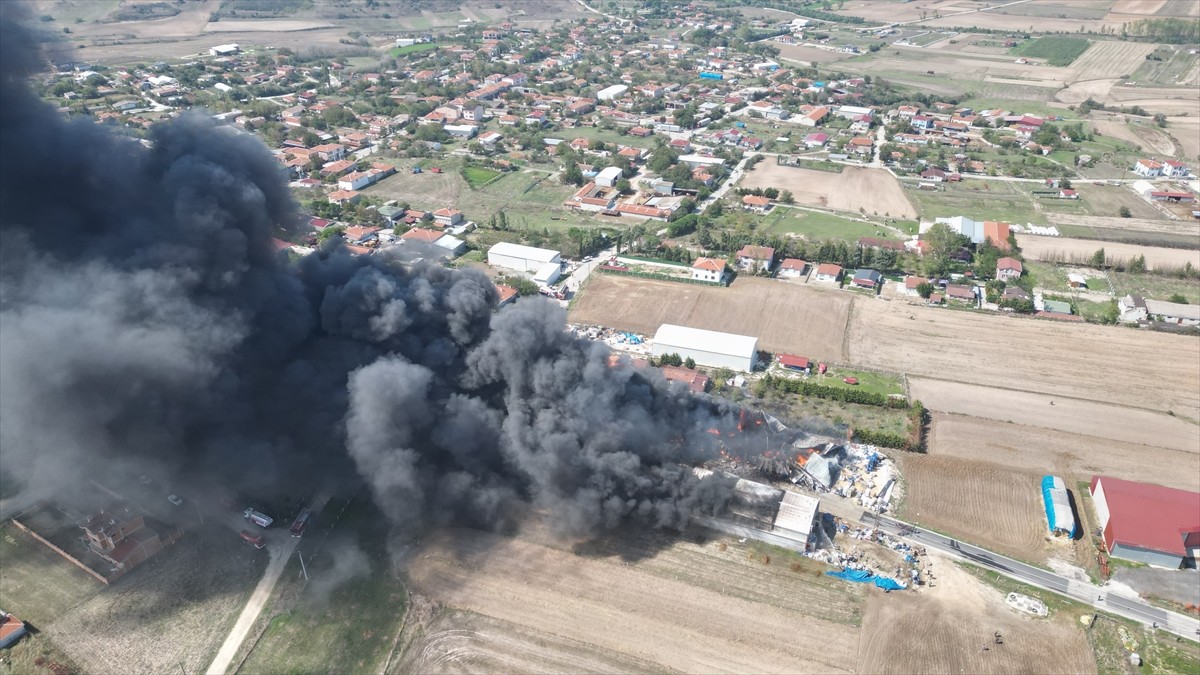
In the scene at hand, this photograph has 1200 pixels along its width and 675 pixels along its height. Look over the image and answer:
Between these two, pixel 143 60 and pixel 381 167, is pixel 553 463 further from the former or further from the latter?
pixel 143 60

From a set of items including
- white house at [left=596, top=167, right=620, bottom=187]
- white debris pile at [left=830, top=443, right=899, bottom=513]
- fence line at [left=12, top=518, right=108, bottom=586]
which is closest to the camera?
fence line at [left=12, top=518, right=108, bottom=586]

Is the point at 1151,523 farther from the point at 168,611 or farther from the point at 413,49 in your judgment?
the point at 413,49

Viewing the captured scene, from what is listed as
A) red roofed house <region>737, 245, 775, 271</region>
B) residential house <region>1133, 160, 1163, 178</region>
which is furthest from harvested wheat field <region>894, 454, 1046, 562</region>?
residential house <region>1133, 160, 1163, 178</region>

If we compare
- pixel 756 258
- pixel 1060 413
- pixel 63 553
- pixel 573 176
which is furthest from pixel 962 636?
pixel 573 176

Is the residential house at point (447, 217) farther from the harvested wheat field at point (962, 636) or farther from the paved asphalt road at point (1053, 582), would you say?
the harvested wheat field at point (962, 636)

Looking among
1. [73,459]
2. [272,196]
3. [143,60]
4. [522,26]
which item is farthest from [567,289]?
[522,26]

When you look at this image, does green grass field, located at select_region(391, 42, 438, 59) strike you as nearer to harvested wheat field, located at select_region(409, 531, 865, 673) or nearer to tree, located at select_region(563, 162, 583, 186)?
tree, located at select_region(563, 162, 583, 186)

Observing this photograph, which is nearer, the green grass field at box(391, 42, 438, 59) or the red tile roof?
the red tile roof
